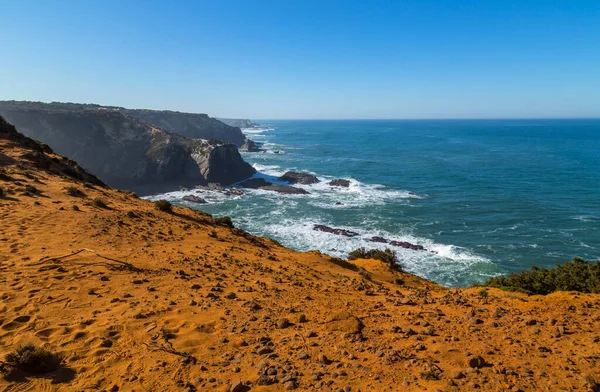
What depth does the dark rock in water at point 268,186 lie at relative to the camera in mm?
73375

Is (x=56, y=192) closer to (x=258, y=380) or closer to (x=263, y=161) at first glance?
(x=258, y=380)

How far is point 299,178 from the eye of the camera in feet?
276

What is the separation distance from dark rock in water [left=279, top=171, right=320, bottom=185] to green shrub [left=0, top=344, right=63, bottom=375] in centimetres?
7509

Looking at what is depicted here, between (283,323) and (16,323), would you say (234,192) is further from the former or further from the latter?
(283,323)

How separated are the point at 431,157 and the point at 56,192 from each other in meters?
111

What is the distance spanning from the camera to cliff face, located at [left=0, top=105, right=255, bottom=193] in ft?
265

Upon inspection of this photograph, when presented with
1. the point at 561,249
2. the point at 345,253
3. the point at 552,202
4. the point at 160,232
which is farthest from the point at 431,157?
the point at 160,232

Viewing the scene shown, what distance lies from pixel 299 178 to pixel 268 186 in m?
9.29

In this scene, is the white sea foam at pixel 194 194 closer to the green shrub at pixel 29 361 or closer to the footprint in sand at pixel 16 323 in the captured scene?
the footprint in sand at pixel 16 323

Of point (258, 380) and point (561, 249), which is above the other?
point (258, 380)

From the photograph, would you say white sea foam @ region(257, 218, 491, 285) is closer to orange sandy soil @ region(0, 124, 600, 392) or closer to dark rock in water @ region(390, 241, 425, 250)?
dark rock in water @ region(390, 241, 425, 250)

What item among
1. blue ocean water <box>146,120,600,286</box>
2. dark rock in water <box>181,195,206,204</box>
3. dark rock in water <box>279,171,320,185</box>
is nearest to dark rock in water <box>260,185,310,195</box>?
blue ocean water <box>146,120,600,286</box>

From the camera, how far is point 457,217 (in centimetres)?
5234

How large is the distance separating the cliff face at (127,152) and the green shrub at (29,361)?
75124mm
